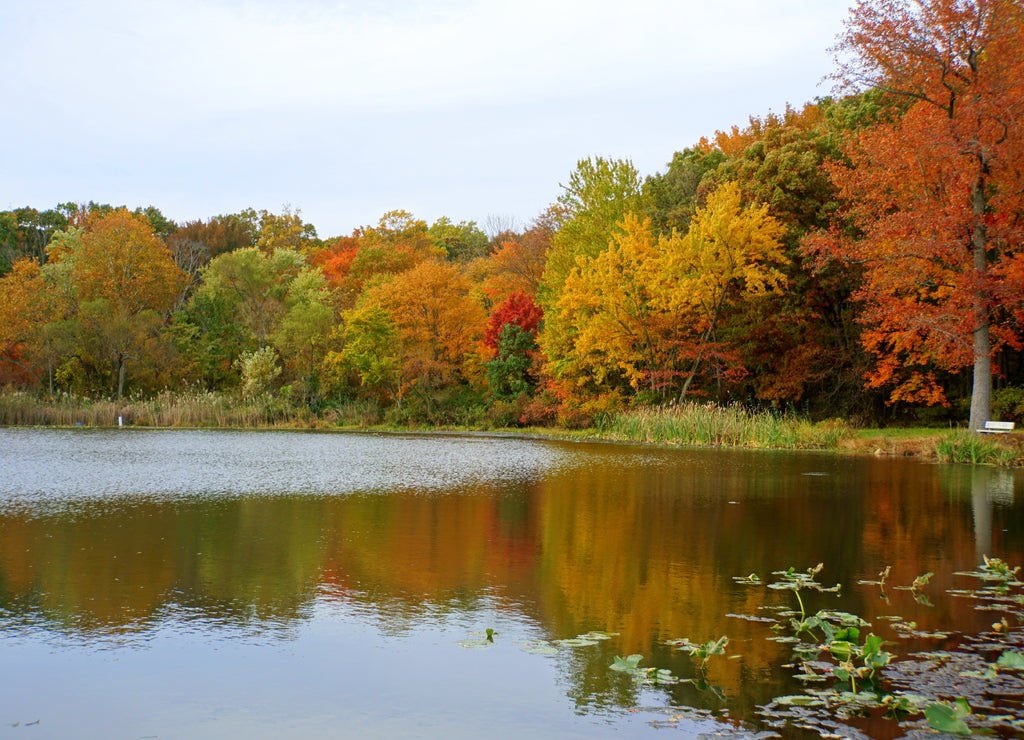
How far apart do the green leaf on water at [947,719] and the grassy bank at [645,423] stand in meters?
16.4

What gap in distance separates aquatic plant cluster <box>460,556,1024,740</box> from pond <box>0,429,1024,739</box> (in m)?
0.06

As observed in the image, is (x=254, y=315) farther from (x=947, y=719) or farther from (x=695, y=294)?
(x=947, y=719)

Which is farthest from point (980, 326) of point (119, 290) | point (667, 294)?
point (119, 290)

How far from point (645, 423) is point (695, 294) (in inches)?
175

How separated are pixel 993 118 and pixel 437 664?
20.6m

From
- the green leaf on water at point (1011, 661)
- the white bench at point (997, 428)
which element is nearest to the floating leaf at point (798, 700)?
the green leaf on water at point (1011, 661)

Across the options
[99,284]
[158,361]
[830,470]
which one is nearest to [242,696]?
[830,470]

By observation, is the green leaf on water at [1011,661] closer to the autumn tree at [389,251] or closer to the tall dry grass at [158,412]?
the tall dry grass at [158,412]

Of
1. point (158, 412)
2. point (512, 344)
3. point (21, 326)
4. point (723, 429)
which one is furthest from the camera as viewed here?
point (21, 326)

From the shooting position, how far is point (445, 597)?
6.71 meters

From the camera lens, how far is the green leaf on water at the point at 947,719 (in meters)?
4.09

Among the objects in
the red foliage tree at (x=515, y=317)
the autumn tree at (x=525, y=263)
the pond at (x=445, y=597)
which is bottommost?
the pond at (x=445, y=597)

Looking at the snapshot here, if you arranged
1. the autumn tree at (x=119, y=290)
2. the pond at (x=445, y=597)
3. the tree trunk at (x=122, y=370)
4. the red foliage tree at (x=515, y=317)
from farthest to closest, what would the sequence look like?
the autumn tree at (x=119, y=290)
the tree trunk at (x=122, y=370)
the red foliage tree at (x=515, y=317)
the pond at (x=445, y=597)

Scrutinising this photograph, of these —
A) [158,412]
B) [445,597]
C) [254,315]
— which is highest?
[254,315]
